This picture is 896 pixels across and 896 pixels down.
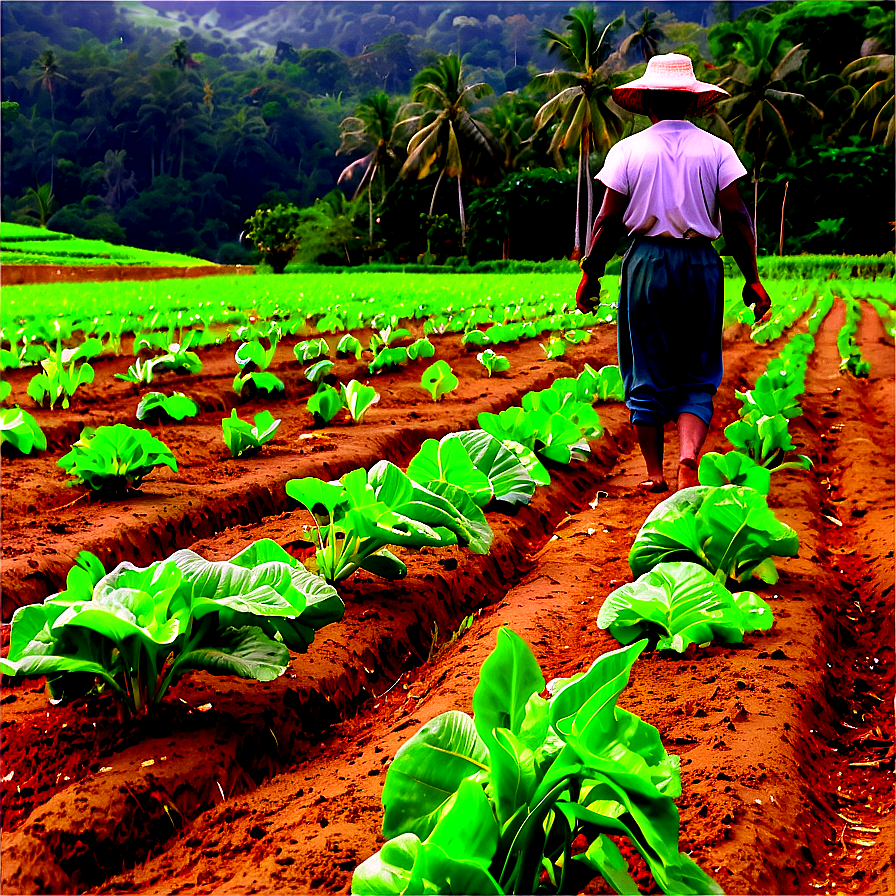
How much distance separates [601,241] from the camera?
341 cm

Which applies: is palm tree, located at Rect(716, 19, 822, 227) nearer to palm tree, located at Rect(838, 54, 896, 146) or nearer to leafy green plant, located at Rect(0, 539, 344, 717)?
palm tree, located at Rect(838, 54, 896, 146)

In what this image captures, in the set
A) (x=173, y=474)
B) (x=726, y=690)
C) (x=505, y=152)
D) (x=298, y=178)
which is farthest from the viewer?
(x=298, y=178)

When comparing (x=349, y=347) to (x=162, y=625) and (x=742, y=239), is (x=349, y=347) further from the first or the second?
(x=162, y=625)

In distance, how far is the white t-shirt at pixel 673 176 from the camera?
125 inches

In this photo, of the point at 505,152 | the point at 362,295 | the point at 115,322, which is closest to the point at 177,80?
the point at 505,152

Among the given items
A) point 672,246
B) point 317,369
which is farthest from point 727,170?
point 317,369

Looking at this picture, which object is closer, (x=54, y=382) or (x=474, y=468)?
(x=474, y=468)

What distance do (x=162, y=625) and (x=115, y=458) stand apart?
1835 millimetres

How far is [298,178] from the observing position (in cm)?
6134

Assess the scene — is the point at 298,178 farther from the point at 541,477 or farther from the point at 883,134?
the point at 541,477

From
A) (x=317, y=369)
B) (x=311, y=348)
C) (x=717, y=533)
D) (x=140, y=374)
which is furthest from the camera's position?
(x=311, y=348)

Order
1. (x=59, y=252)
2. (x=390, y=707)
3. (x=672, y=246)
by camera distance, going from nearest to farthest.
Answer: (x=390, y=707) < (x=672, y=246) < (x=59, y=252)

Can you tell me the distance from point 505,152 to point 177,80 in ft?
109

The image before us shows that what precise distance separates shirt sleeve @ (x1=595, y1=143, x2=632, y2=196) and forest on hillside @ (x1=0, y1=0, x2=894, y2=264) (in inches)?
527
